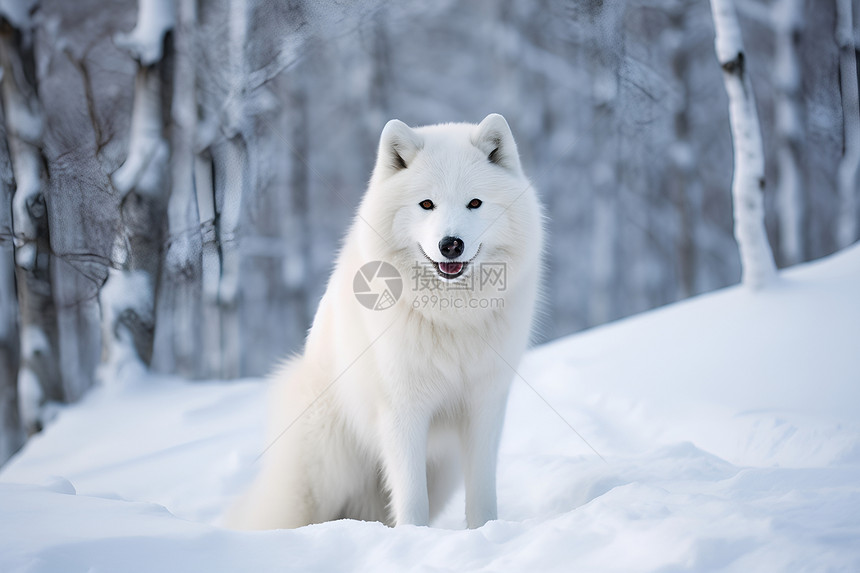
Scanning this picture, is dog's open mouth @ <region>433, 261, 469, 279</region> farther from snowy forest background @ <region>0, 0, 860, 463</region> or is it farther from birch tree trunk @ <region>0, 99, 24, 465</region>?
birch tree trunk @ <region>0, 99, 24, 465</region>

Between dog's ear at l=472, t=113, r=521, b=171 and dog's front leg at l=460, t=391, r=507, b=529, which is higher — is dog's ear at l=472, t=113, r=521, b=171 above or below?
above

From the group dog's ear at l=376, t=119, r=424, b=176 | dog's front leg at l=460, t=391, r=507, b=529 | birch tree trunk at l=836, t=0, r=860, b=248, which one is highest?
birch tree trunk at l=836, t=0, r=860, b=248

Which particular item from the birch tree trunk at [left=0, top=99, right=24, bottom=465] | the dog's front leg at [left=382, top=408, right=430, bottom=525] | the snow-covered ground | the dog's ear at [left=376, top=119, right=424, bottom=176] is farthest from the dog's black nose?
the birch tree trunk at [left=0, top=99, right=24, bottom=465]

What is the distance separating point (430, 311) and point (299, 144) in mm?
7694

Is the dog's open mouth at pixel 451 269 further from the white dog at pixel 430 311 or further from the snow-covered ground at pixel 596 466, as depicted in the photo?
the snow-covered ground at pixel 596 466

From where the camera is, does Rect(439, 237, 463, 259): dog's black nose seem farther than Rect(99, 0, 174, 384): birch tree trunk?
No

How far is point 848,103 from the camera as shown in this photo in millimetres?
A: 5789

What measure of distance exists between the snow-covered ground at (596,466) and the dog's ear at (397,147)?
59.7 inches

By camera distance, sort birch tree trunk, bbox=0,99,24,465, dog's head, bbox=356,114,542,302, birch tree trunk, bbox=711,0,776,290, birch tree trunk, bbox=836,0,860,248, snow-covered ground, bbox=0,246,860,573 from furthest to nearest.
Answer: birch tree trunk, bbox=836,0,860,248 < birch tree trunk, bbox=0,99,24,465 < birch tree trunk, bbox=711,0,776,290 < dog's head, bbox=356,114,542,302 < snow-covered ground, bbox=0,246,860,573

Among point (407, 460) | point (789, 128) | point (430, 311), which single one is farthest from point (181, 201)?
point (789, 128)

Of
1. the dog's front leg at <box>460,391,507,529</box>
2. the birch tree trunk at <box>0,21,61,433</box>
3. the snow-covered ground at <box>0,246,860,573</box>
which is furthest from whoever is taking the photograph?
the birch tree trunk at <box>0,21,61,433</box>

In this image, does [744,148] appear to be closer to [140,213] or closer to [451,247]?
[451,247]

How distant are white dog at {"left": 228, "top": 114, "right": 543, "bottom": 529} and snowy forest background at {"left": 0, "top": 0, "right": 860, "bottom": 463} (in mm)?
1293

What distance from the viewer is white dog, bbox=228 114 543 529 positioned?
99.3 inches
